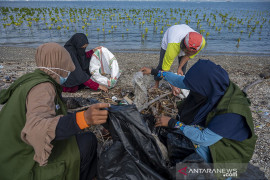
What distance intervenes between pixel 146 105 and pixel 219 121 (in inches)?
58.5

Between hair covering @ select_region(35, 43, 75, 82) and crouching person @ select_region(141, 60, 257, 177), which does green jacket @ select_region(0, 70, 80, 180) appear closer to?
hair covering @ select_region(35, 43, 75, 82)

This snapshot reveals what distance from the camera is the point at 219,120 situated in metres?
1.63

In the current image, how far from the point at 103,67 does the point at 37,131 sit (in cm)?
365

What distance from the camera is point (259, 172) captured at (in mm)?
2240

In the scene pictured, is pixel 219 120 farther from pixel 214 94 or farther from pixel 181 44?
pixel 181 44

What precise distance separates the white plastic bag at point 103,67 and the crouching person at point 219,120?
105 inches

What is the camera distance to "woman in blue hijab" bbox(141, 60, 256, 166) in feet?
5.29

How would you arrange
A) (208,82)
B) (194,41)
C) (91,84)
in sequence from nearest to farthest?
(208,82) < (194,41) < (91,84)

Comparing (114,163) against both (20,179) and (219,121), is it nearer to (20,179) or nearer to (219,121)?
(20,179)

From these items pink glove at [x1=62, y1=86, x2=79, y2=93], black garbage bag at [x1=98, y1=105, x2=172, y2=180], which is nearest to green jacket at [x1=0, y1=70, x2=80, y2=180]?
black garbage bag at [x1=98, y1=105, x2=172, y2=180]

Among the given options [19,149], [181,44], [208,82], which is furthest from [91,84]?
[208,82]

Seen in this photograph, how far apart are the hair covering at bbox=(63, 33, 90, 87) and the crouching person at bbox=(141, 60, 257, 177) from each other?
262 centimetres

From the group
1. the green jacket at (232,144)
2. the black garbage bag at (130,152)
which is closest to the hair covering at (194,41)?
the green jacket at (232,144)

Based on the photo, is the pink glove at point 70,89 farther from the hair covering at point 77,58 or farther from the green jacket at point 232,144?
the green jacket at point 232,144
